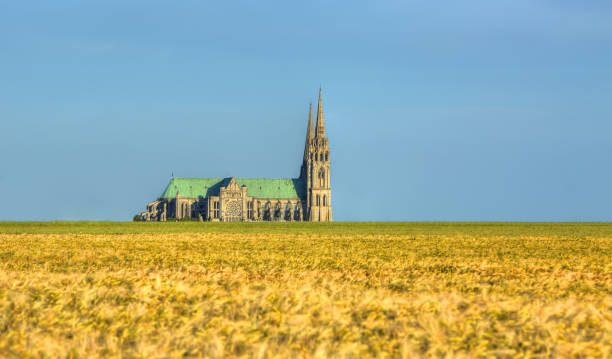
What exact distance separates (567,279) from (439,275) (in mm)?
3244

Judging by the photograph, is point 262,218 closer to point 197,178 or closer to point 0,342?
point 197,178

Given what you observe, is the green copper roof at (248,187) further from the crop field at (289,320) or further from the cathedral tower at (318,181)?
the crop field at (289,320)

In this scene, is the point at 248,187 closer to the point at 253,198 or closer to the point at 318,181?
the point at 253,198

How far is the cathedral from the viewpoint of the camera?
582ft

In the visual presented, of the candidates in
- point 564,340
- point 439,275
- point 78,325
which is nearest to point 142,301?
point 78,325

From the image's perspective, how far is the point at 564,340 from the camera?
929 cm

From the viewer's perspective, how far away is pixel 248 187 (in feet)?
614

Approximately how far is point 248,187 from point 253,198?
626 centimetres

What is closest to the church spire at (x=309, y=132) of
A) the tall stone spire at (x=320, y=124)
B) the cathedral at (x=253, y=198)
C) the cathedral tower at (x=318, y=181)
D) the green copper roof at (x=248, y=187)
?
→ the cathedral at (x=253, y=198)

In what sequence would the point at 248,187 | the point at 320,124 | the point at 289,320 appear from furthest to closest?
the point at 320,124 → the point at 248,187 → the point at 289,320

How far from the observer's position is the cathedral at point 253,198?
582 ft

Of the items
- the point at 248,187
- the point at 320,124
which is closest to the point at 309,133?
the point at 320,124

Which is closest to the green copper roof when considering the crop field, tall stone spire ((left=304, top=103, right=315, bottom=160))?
tall stone spire ((left=304, top=103, right=315, bottom=160))

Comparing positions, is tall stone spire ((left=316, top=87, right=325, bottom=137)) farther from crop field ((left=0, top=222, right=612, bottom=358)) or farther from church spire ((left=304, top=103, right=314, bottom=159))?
crop field ((left=0, top=222, right=612, bottom=358))
